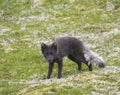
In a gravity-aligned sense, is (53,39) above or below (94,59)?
below

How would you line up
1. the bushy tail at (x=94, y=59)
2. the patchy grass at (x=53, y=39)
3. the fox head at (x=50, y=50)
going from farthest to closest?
the bushy tail at (x=94, y=59) < the fox head at (x=50, y=50) < the patchy grass at (x=53, y=39)

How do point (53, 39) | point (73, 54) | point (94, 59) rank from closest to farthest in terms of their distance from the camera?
point (94, 59), point (73, 54), point (53, 39)

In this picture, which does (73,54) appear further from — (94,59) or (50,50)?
(50,50)

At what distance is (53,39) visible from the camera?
43.5m

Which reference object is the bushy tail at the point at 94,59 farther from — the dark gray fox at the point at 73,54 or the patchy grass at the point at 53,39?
the patchy grass at the point at 53,39

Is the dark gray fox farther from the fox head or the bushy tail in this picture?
the fox head

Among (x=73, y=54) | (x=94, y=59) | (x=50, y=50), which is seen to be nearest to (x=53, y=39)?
(x=73, y=54)

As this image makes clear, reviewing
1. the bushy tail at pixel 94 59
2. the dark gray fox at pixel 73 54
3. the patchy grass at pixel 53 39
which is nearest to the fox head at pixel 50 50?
the dark gray fox at pixel 73 54

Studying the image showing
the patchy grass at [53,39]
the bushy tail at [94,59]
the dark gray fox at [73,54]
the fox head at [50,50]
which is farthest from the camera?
the bushy tail at [94,59]

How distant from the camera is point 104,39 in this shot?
41031mm

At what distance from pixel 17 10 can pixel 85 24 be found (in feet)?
48.4

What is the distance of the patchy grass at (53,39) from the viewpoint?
24344mm

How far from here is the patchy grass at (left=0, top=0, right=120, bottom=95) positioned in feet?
79.9

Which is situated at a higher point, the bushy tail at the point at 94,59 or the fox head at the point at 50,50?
the fox head at the point at 50,50
